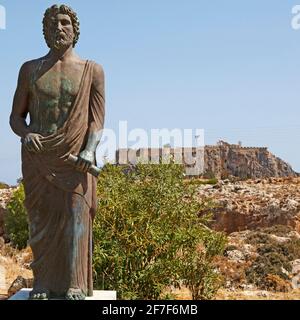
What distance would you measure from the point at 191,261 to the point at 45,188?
5.45m

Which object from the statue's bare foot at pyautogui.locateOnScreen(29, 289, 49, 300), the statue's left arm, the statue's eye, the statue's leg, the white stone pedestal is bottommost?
the white stone pedestal

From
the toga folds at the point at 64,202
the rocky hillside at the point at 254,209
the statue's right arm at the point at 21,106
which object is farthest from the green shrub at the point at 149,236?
the rocky hillside at the point at 254,209

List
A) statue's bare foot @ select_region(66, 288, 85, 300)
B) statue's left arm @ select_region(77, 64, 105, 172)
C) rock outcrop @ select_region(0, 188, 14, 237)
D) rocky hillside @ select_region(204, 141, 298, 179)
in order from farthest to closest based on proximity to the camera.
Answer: rocky hillside @ select_region(204, 141, 298, 179) → rock outcrop @ select_region(0, 188, 14, 237) → statue's left arm @ select_region(77, 64, 105, 172) → statue's bare foot @ select_region(66, 288, 85, 300)

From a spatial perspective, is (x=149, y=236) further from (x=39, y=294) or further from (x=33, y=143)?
(x=33, y=143)

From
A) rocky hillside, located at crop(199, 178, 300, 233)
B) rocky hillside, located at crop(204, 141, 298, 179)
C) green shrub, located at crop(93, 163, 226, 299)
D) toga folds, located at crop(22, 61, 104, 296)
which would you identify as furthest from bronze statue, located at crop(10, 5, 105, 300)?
rocky hillside, located at crop(204, 141, 298, 179)

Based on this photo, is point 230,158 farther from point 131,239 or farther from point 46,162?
point 46,162

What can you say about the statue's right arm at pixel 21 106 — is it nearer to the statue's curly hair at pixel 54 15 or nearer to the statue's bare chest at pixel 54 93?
the statue's bare chest at pixel 54 93

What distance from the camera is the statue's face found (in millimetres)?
A: 5074

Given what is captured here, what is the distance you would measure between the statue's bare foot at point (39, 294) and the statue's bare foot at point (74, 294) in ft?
0.70

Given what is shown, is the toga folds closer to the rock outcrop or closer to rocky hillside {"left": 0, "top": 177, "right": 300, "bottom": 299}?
rocky hillside {"left": 0, "top": 177, "right": 300, "bottom": 299}

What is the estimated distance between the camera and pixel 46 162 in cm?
500

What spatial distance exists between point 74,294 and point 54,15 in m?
2.59

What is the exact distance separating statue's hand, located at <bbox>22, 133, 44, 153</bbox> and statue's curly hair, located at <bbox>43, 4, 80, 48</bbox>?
0.90 meters

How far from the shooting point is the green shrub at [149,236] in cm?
910
